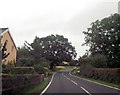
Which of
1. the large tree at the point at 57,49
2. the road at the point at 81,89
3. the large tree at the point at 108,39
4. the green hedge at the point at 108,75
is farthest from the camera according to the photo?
the large tree at the point at 57,49

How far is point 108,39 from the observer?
71.6 metres

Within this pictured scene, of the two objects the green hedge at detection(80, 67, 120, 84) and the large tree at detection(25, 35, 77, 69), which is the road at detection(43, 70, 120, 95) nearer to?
the green hedge at detection(80, 67, 120, 84)

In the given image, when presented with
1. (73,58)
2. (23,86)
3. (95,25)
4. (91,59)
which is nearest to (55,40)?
(73,58)

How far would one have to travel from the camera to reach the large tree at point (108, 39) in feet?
229

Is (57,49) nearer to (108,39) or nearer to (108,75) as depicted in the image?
(108,39)

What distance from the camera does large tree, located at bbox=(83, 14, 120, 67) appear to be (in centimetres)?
6969

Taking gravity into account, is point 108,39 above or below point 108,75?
above

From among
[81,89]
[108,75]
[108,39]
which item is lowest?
[81,89]

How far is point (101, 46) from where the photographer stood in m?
72.6

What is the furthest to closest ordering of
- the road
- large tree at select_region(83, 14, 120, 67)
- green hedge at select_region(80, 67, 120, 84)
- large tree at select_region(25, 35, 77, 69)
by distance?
1. large tree at select_region(25, 35, 77, 69)
2. large tree at select_region(83, 14, 120, 67)
3. green hedge at select_region(80, 67, 120, 84)
4. the road

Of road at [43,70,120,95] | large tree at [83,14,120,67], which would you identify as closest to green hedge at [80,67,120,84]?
road at [43,70,120,95]

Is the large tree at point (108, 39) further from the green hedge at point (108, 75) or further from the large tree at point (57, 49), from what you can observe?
the large tree at point (57, 49)

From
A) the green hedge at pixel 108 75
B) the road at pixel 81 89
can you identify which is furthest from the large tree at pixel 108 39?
the road at pixel 81 89

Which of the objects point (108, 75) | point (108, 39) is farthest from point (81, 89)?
point (108, 39)
